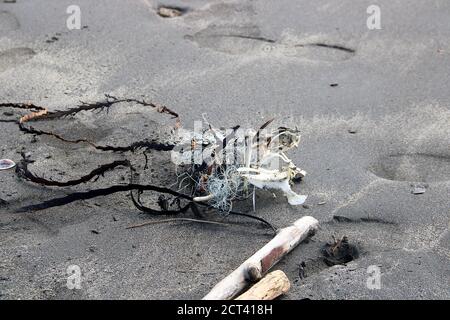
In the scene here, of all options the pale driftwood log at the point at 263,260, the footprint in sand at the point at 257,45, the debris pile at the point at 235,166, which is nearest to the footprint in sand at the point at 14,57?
the footprint in sand at the point at 257,45

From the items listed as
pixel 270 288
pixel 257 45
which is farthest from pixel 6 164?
pixel 257 45

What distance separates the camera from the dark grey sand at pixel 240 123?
9.28 feet

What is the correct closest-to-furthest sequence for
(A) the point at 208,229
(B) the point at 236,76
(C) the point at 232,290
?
(C) the point at 232,290
(A) the point at 208,229
(B) the point at 236,76

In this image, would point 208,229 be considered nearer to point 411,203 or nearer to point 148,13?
point 411,203

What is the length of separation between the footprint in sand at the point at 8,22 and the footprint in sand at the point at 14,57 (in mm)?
283

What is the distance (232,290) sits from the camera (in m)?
2.61

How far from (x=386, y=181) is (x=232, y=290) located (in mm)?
1080

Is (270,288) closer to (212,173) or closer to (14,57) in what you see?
(212,173)

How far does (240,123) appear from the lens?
3840mm

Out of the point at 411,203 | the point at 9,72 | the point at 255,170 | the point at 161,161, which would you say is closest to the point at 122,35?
the point at 9,72

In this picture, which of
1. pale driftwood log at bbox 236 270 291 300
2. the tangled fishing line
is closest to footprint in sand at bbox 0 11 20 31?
the tangled fishing line

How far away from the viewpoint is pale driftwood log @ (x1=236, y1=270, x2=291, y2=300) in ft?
8.50

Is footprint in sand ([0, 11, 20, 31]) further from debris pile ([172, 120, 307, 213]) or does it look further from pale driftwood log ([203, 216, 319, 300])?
pale driftwood log ([203, 216, 319, 300])

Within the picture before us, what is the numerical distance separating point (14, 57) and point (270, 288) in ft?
8.62
